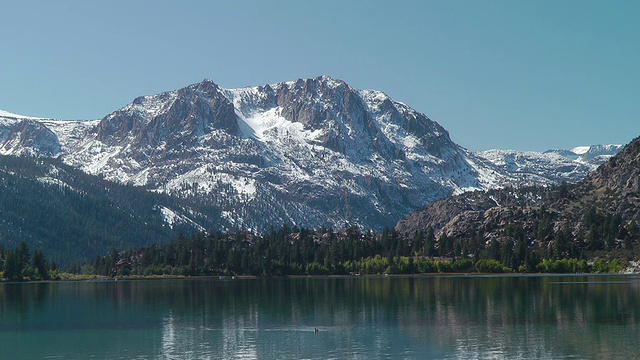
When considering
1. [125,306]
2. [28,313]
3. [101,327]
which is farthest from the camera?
[125,306]

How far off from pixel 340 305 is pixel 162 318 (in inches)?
1551

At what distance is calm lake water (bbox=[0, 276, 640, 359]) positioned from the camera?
98.4 meters

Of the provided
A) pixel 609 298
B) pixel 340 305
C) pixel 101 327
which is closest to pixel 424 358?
pixel 101 327

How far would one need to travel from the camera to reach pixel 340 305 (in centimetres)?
16525

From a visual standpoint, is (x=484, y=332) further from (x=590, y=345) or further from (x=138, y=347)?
(x=138, y=347)

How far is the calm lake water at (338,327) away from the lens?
98375 millimetres

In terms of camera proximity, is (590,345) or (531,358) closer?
(531,358)

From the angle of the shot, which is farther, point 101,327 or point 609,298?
point 609,298

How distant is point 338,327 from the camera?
124 metres

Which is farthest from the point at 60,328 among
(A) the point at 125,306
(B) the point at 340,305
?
(B) the point at 340,305

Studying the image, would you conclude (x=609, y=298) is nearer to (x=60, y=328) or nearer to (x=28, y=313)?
(x=60, y=328)

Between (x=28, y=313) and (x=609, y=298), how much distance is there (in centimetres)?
11735

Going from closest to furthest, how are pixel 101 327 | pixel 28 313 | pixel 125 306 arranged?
1. pixel 101 327
2. pixel 28 313
3. pixel 125 306

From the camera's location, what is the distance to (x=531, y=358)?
91.2 m
